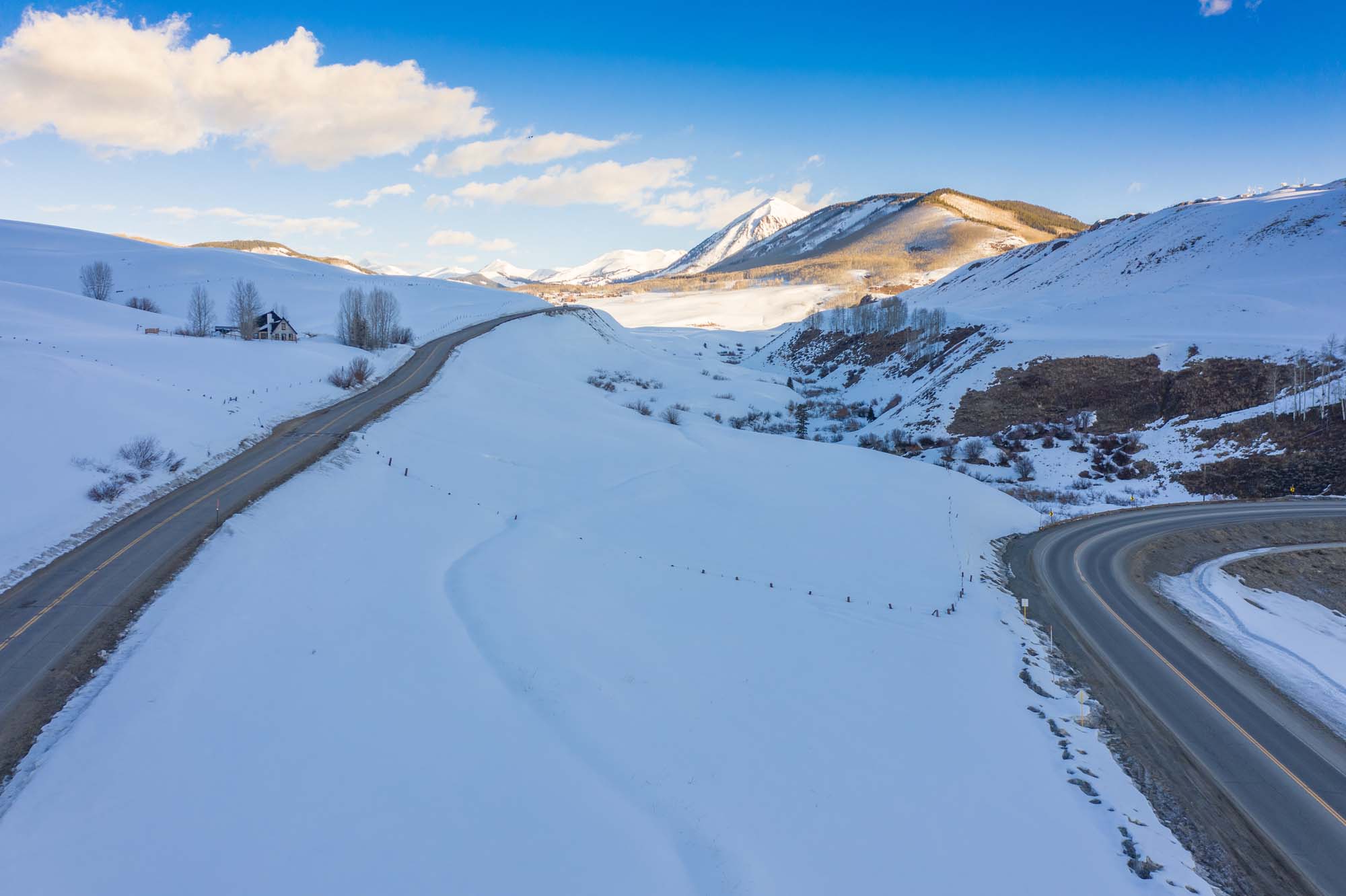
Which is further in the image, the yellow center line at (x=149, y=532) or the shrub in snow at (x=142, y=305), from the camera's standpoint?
the shrub in snow at (x=142, y=305)

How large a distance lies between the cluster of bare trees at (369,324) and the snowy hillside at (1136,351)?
43.6 m

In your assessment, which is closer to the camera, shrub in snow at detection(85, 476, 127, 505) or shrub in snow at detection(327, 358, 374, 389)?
shrub in snow at detection(85, 476, 127, 505)

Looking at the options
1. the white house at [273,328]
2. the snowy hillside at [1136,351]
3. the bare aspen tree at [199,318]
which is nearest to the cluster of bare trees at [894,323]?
the snowy hillside at [1136,351]

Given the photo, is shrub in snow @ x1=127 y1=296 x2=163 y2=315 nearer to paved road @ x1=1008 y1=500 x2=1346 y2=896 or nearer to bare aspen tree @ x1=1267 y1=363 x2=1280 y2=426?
paved road @ x1=1008 y1=500 x2=1346 y2=896

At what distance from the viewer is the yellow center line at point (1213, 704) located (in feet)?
40.8

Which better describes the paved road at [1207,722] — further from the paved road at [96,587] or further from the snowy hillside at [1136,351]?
the paved road at [96,587]

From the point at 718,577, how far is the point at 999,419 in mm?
40745

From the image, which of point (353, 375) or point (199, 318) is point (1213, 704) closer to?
point (353, 375)

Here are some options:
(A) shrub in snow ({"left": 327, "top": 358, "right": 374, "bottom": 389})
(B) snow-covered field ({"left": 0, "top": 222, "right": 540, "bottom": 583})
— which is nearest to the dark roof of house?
(B) snow-covered field ({"left": 0, "top": 222, "right": 540, "bottom": 583})

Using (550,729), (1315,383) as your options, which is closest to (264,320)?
(550,729)

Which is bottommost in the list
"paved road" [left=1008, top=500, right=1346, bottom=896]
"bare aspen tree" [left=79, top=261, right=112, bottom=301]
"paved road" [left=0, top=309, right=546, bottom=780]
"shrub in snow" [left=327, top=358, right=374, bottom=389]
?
"paved road" [left=1008, top=500, right=1346, bottom=896]

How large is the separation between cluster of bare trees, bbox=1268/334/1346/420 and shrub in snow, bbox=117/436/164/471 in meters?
61.5

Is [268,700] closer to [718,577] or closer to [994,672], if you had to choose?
[718,577]

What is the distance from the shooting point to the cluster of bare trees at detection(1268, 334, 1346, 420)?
126 feet
